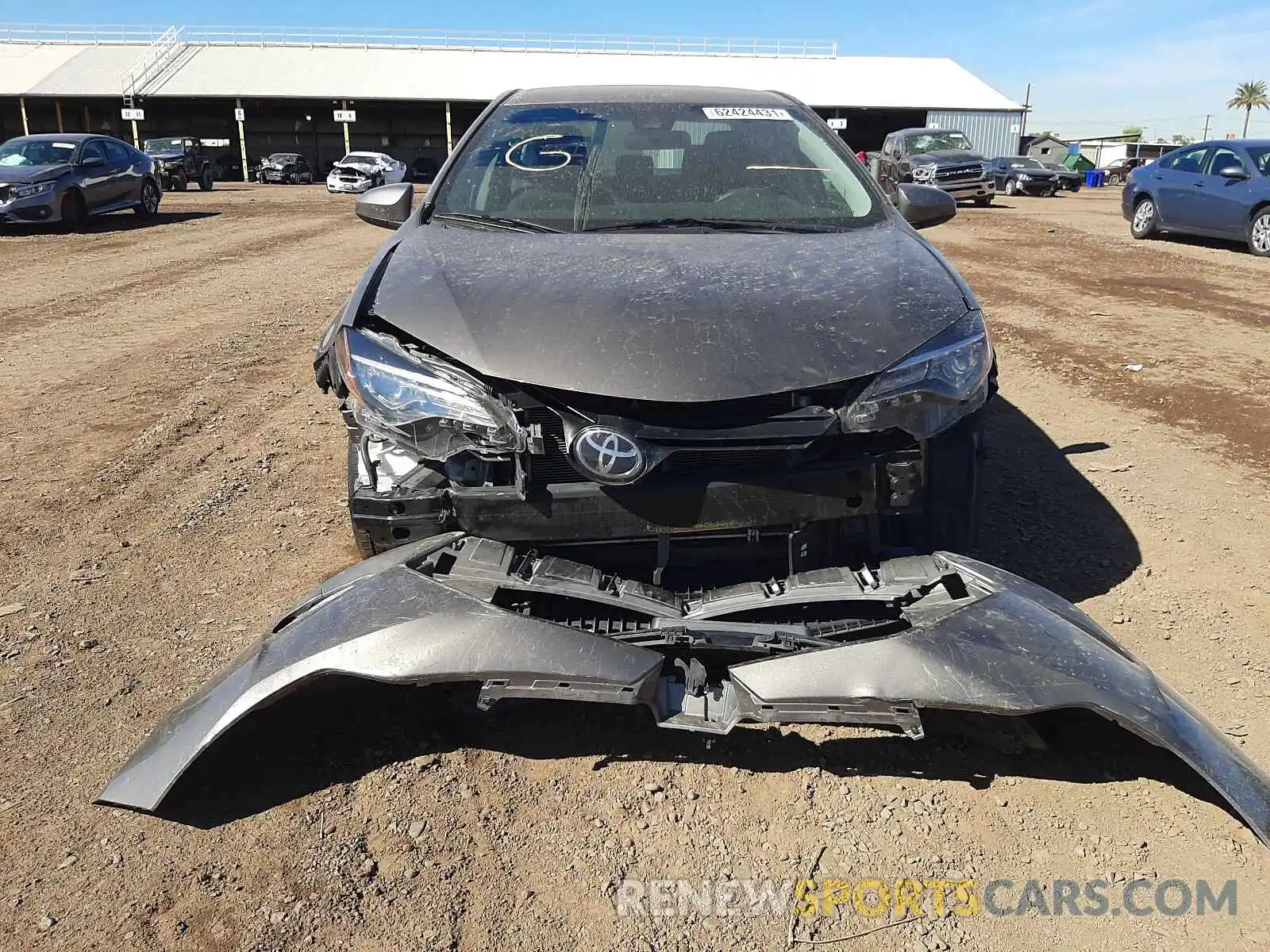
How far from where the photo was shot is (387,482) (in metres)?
2.42

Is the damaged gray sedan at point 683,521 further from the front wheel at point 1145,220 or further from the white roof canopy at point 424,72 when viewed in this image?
the white roof canopy at point 424,72

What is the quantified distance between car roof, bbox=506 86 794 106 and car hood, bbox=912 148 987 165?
20461 millimetres

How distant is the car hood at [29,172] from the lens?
14.0 meters

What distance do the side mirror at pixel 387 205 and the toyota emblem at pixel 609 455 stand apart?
219cm

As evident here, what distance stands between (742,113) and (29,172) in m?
14.4

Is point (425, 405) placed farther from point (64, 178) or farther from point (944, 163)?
point (944, 163)

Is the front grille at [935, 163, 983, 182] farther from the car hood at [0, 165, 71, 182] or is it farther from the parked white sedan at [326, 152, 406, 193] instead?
the car hood at [0, 165, 71, 182]

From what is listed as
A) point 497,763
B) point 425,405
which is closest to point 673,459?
point 425,405

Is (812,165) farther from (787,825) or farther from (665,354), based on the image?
(787,825)

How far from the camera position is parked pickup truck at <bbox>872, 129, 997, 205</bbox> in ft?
74.0

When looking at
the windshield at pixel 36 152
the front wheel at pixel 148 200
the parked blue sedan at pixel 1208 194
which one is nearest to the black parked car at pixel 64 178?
the windshield at pixel 36 152

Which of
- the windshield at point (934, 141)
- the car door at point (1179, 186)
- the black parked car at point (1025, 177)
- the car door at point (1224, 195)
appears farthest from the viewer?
the black parked car at point (1025, 177)

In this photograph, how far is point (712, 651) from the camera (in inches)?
86.7

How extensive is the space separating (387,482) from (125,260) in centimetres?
1129
